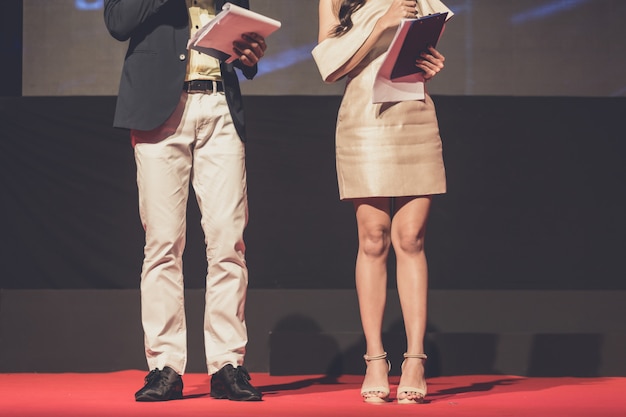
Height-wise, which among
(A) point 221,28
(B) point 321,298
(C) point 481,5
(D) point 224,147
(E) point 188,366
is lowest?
(E) point 188,366

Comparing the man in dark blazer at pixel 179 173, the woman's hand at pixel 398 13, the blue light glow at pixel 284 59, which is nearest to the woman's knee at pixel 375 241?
the man in dark blazer at pixel 179 173

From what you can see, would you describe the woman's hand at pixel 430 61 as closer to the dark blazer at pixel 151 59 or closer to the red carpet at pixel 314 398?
the dark blazer at pixel 151 59

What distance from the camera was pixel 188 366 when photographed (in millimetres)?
3967

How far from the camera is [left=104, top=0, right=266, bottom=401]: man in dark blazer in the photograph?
9.28 feet

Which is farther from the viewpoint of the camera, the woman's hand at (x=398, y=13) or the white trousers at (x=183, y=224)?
the white trousers at (x=183, y=224)

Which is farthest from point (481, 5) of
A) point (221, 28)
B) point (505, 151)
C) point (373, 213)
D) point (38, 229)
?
point (38, 229)

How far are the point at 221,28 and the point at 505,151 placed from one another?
6.49 ft

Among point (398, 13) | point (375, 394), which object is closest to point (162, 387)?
point (375, 394)

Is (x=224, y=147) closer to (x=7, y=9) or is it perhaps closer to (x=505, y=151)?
(x=505, y=151)

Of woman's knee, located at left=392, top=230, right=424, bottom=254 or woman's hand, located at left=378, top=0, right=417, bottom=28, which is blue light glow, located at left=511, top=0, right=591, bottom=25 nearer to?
woman's hand, located at left=378, top=0, right=417, bottom=28

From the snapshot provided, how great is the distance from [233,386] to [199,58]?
1.07 m

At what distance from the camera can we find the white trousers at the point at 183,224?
2850 mm

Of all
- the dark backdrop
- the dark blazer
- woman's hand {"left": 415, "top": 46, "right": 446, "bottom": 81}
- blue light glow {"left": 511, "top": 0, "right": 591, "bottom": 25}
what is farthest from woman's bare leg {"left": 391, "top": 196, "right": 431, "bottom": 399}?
blue light glow {"left": 511, "top": 0, "right": 591, "bottom": 25}

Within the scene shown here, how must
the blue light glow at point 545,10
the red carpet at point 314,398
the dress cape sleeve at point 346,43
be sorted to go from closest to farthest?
the red carpet at point 314,398 → the dress cape sleeve at point 346,43 → the blue light glow at point 545,10
